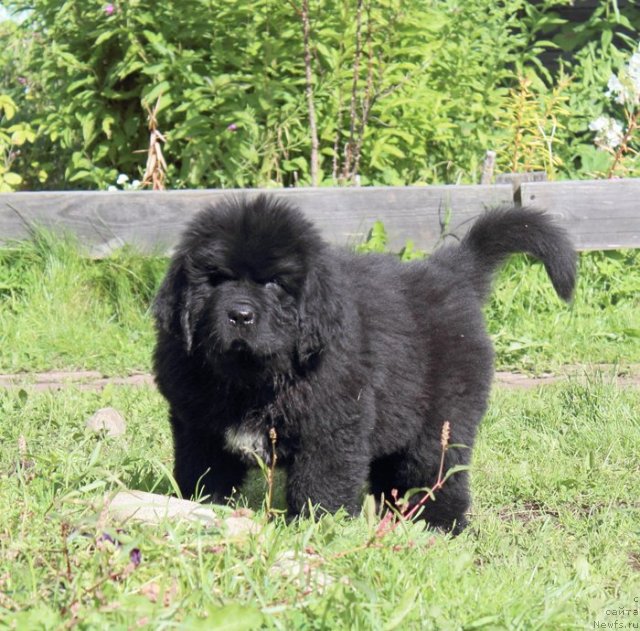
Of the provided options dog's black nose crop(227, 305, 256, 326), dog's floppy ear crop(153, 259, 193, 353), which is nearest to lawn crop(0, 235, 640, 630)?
dog's floppy ear crop(153, 259, 193, 353)

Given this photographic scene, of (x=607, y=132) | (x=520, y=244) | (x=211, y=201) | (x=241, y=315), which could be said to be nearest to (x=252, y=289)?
(x=241, y=315)

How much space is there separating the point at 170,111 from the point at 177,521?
14.0 ft

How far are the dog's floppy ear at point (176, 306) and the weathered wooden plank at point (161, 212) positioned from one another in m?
2.61

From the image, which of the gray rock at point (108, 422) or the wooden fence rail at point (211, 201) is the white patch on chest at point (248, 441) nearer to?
the gray rock at point (108, 422)

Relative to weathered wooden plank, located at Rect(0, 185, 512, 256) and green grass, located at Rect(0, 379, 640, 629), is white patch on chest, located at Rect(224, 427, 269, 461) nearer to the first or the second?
green grass, located at Rect(0, 379, 640, 629)

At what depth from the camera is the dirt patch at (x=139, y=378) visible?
5.29m

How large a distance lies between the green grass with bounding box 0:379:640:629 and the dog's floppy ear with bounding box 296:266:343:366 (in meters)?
0.56

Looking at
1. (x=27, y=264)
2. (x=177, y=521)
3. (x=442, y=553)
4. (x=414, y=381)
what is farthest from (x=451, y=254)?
(x=27, y=264)

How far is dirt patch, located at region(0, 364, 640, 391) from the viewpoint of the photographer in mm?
5289

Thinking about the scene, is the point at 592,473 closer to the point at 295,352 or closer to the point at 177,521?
the point at 295,352

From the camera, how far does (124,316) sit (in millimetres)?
6020

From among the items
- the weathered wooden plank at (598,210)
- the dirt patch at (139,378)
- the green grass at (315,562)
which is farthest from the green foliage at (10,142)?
the weathered wooden plank at (598,210)

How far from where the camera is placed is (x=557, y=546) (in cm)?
368

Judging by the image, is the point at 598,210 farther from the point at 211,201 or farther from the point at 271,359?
the point at 271,359
